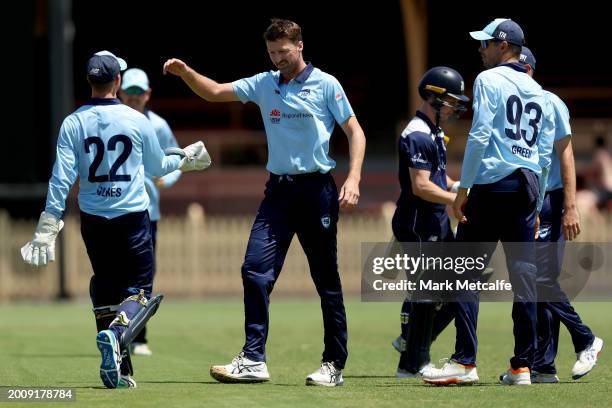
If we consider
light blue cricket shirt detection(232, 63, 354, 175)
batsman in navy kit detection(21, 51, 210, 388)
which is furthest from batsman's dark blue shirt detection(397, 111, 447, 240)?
batsman in navy kit detection(21, 51, 210, 388)

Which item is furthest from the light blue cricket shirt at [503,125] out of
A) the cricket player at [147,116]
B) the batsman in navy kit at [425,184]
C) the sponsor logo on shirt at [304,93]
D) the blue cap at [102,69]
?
the cricket player at [147,116]

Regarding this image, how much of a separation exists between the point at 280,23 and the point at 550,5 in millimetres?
18342

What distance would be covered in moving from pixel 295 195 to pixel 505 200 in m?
1.43

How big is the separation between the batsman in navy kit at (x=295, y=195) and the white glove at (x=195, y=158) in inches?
18.4

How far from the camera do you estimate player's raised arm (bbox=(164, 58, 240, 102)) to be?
9.41 meters

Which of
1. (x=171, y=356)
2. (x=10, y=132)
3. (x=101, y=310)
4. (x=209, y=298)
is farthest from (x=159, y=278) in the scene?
(x=101, y=310)

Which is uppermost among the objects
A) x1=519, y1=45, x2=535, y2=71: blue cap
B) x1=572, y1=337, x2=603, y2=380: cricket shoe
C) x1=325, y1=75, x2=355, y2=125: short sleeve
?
x1=519, y1=45, x2=535, y2=71: blue cap

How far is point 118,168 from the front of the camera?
29.9ft

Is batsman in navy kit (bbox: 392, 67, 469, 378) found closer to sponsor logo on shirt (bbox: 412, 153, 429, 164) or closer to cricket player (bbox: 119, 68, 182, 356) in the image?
sponsor logo on shirt (bbox: 412, 153, 429, 164)

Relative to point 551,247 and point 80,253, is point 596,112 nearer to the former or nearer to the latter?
point 80,253

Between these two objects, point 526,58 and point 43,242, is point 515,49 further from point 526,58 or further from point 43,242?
point 43,242

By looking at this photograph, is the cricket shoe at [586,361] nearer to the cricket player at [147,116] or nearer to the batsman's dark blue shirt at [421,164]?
the batsman's dark blue shirt at [421,164]

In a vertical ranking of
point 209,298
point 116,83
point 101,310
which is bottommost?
point 209,298

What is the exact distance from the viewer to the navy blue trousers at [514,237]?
8969 mm
